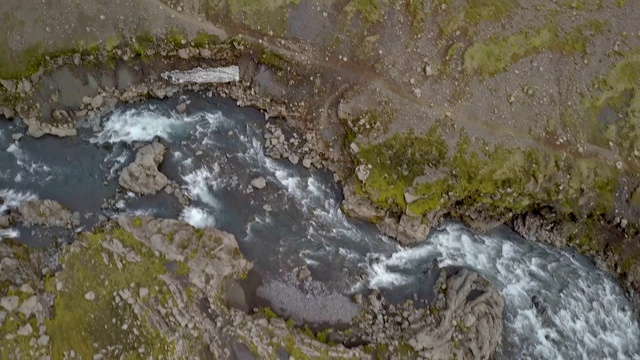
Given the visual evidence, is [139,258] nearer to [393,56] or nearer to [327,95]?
[327,95]

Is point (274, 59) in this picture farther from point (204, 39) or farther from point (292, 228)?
point (292, 228)

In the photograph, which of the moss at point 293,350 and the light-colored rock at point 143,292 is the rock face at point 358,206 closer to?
the moss at point 293,350

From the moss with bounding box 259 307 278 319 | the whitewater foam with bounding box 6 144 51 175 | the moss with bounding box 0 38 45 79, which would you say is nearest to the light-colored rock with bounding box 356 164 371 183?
the moss with bounding box 259 307 278 319

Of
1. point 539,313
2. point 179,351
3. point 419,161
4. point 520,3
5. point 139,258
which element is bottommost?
point 179,351

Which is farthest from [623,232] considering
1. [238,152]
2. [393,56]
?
[238,152]

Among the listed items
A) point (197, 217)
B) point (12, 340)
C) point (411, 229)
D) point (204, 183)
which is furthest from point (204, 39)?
point (12, 340)

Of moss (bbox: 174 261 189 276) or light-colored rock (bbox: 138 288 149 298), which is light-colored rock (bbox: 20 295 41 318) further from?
moss (bbox: 174 261 189 276)
